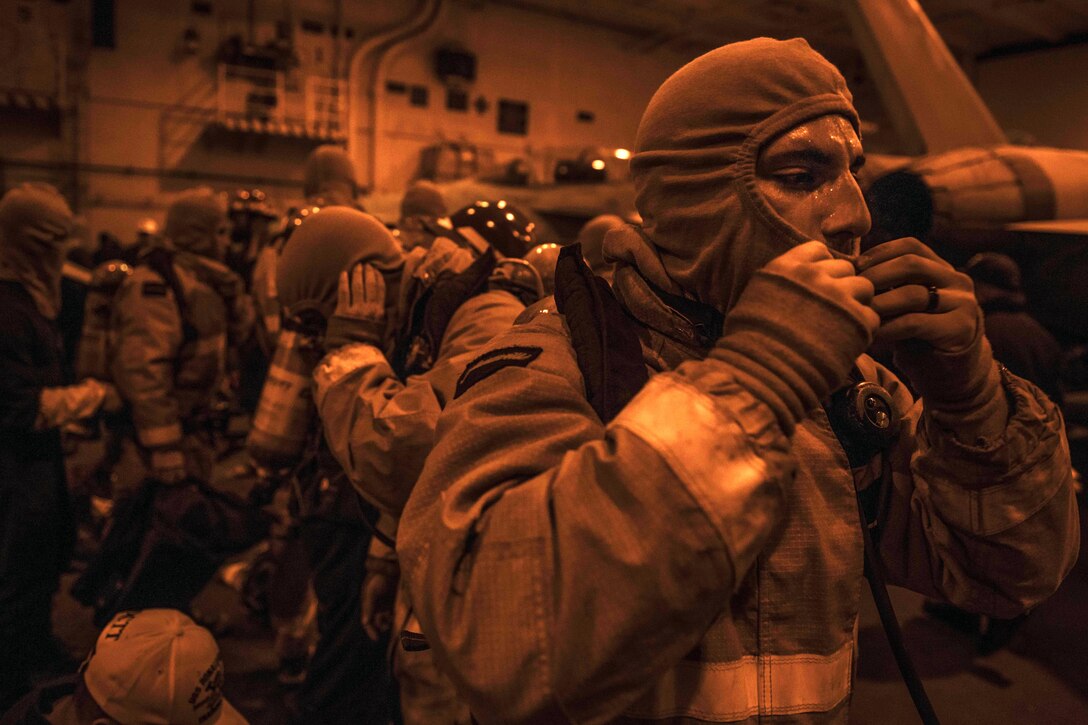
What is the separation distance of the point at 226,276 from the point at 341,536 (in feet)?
7.24

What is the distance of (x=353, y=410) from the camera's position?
1.74 m

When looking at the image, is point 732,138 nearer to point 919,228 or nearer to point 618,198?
point 919,228

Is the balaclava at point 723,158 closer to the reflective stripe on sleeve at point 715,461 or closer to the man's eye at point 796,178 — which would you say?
the man's eye at point 796,178

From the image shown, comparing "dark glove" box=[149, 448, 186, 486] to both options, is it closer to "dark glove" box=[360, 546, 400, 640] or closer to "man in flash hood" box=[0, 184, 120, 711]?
"man in flash hood" box=[0, 184, 120, 711]

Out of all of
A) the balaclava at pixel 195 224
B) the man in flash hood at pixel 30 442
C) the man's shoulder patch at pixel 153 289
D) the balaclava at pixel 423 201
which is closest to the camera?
the man in flash hood at pixel 30 442

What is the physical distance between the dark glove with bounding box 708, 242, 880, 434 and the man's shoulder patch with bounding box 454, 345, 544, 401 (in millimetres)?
243

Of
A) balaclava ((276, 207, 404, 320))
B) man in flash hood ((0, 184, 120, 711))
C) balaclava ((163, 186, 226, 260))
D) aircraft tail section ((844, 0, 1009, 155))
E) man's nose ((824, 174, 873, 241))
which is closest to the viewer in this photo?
man's nose ((824, 174, 873, 241))

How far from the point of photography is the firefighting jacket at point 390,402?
1.62 meters

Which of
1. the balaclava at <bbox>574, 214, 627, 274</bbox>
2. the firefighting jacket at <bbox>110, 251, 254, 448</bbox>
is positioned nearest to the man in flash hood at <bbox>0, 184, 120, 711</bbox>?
the firefighting jacket at <bbox>110, 251, 254, 448</bbox>

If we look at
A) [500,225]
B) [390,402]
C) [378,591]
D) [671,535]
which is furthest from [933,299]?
[378,591]

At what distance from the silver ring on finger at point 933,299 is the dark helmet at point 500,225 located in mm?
1674

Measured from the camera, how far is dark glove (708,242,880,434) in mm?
760

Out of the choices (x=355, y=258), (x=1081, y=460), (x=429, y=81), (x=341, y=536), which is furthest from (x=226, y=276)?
(x=429, y=81)

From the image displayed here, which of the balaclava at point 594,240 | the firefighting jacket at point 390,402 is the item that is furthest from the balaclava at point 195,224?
the firefighting jacket at point 390,402
